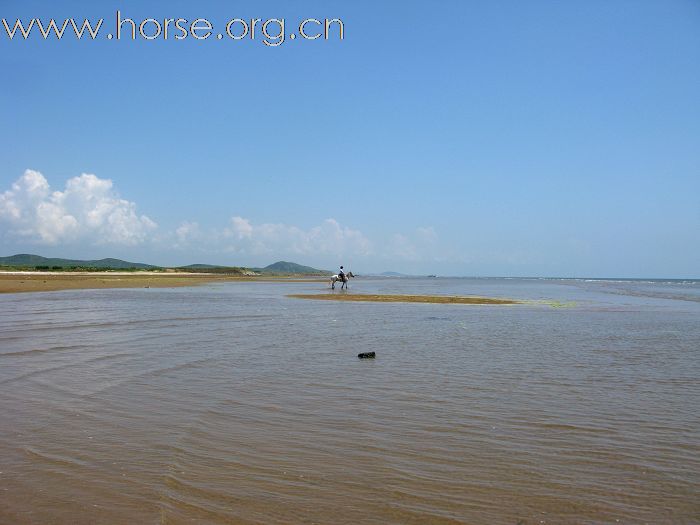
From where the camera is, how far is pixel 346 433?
775 cm

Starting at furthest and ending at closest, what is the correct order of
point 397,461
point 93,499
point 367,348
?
point 367,348, point 397,461, point 93,499

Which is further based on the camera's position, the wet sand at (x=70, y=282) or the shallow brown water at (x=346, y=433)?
the wet sand at (x=70, y=282)

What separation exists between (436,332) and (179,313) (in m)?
14.6

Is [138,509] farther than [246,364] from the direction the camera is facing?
No

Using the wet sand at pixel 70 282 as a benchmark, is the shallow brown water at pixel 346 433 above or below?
below

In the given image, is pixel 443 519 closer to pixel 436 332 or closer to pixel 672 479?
pixel 672 479

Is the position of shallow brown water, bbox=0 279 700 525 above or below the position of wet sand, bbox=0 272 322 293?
below

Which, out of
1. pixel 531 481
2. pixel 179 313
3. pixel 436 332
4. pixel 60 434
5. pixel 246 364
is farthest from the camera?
pixel 179 313

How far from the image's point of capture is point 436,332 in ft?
66.8

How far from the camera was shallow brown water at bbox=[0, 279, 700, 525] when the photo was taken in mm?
5449

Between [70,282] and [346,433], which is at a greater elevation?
[70,282]

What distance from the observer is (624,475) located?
247 inches

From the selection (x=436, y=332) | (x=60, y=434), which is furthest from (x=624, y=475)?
(x=436, y=332)

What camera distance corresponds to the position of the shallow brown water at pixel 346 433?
17.9 feet
